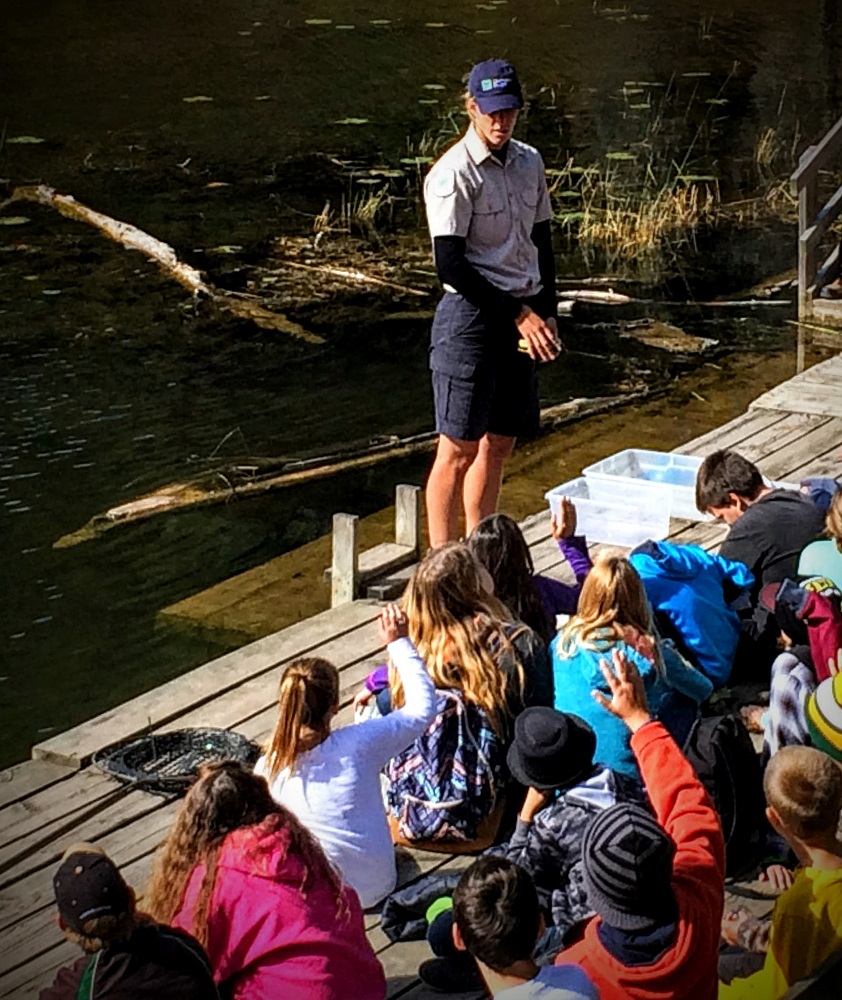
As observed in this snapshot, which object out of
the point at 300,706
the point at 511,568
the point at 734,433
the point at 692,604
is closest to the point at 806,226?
the point at 734,433

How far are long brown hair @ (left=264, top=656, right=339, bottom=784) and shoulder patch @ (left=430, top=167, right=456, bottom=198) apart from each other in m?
1.93

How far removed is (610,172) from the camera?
14.7 metres

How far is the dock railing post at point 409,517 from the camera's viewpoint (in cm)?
580

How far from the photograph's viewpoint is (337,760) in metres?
3.70

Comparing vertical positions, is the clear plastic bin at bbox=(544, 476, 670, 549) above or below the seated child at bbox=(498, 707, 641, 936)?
below

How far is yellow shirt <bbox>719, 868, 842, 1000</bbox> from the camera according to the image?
3152mm

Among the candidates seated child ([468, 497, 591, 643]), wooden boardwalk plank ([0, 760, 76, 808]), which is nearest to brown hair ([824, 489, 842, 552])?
seated child ([468, 497, 591, 643])

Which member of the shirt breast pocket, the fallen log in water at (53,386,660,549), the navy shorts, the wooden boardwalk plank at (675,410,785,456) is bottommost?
the fallen log in water at (53,386,660,549)

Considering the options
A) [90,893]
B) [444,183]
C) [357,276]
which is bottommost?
[357,276]

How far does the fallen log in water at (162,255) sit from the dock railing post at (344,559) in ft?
18.5

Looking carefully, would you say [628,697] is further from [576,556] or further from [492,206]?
[492,206]

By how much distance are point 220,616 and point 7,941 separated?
3.14 metres

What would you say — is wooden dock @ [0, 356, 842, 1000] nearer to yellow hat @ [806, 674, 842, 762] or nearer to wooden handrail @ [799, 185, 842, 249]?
yellow hat @ [806, 674, 842, 762]

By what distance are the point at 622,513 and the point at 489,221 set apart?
126 cm
